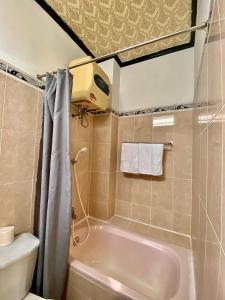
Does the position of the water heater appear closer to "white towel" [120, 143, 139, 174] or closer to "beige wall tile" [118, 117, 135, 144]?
"beige wall tile" [118, 117, 135, 144]

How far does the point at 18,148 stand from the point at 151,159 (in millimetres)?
1224

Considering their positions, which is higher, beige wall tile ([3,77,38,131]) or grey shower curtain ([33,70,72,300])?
beige wall tile ([3,77,38,131])

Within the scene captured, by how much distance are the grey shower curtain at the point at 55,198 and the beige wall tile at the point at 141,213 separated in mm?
910

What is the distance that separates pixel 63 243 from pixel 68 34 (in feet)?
6.21

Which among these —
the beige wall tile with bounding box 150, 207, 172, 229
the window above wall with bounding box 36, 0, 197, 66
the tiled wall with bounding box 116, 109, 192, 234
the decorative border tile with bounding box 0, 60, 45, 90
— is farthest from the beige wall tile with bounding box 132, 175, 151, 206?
the window above wall with bounding box 36, 0, 197, 66

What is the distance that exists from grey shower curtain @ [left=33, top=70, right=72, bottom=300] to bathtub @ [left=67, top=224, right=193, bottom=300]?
131 millimetres

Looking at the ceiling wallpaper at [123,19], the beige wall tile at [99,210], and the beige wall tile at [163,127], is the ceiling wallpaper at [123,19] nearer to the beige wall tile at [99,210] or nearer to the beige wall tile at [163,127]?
the beige wall tile at [163,127]

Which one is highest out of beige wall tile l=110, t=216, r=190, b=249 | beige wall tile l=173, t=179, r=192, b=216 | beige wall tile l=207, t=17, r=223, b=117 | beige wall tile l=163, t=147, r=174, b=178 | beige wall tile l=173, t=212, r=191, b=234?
beige wall tile l=207, t=17, r=223, b=117

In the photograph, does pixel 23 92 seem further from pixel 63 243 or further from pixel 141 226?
pixel 141 226

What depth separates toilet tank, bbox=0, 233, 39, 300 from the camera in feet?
2.64

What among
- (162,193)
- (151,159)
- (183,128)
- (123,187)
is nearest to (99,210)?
(123,187)

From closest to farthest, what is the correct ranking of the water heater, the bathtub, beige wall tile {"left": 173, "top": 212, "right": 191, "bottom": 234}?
the bathtub → the water heater → beige wall tile {"left": 173, "top": 212, "right": 191, "bottom": 234}

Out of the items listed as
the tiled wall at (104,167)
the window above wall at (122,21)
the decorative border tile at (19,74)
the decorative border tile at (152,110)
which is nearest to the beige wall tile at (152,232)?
the tiled wall at (104,167)

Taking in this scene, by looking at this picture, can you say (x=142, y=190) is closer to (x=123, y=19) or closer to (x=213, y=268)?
(x=213, y=268)
